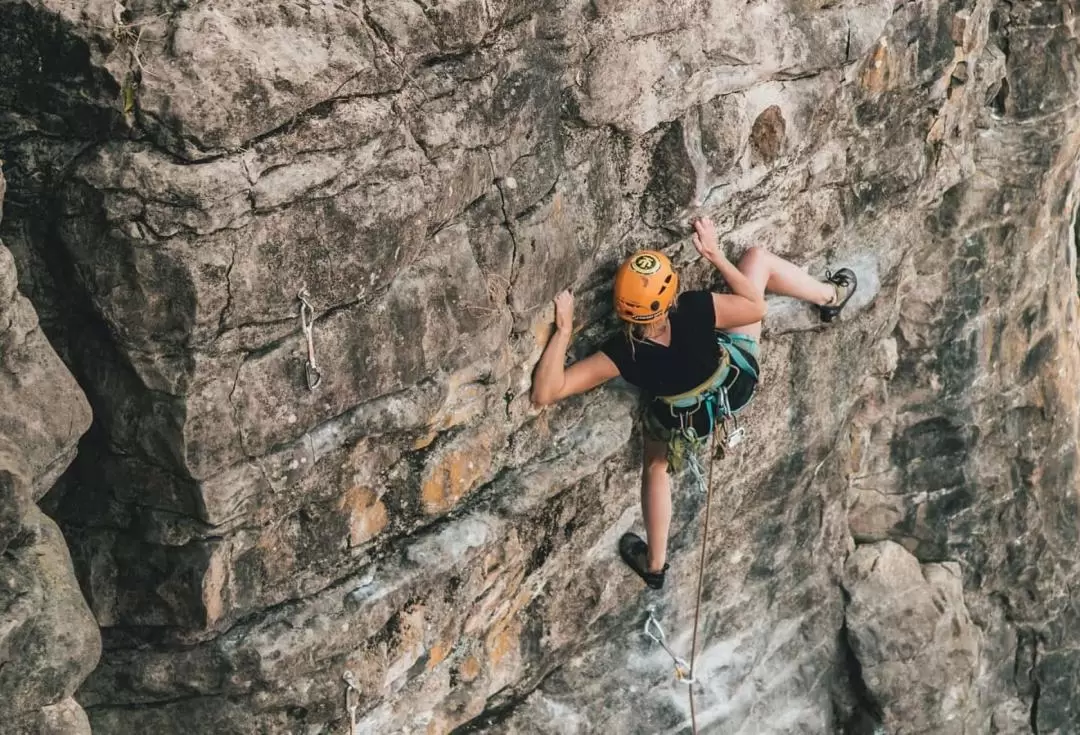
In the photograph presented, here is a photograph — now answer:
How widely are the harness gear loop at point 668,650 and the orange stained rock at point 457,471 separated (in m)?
2.50

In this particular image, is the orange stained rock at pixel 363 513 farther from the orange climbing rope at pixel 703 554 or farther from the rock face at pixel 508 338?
the orange climbing rope at pixel 703 554

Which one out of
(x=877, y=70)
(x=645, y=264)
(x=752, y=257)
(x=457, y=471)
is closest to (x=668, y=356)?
(x=645, y=264)

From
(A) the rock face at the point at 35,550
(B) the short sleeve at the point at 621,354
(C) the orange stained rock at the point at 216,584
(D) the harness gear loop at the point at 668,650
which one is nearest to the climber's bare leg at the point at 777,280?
(B) the short sleeve at the point at 621,354

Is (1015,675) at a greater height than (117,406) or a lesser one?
lesser

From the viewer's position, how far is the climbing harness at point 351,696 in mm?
8281

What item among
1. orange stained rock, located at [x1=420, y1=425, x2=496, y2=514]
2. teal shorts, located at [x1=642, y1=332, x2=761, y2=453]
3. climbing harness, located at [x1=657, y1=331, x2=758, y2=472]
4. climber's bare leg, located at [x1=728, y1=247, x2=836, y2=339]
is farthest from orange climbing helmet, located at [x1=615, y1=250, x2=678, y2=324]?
orange stained rock, located at [x1=420, y1=425, x2=496, y2=514]

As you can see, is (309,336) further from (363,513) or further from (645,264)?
(645,264)

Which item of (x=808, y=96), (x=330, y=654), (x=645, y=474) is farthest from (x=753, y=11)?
(x=330, y=654)

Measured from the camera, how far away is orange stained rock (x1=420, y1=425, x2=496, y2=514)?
8.53 metres

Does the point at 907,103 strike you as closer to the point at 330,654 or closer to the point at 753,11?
the point at 753,11

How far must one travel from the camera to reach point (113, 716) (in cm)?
805

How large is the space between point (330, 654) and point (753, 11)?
4893 millimetres

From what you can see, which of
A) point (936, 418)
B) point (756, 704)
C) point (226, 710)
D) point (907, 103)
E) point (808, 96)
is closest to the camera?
point (226, 710)

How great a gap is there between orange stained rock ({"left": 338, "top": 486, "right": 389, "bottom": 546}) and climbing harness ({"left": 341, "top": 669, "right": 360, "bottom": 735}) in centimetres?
75
